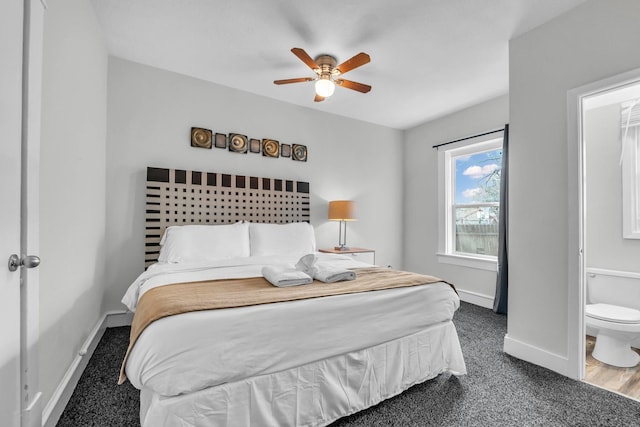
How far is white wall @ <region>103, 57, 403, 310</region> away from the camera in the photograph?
2.91 meters

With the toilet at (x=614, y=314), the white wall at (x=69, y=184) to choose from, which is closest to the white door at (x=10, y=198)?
the white wall at (x=69, y=184)

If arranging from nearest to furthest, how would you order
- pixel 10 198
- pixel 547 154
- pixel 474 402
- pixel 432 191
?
pixel 10 198
pixel 474 402
pixel 547 154
pixel 432 191

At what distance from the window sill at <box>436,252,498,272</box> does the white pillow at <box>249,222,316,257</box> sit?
208cm

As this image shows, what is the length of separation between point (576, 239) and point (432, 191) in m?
2.47

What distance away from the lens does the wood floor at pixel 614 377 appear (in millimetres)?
1937

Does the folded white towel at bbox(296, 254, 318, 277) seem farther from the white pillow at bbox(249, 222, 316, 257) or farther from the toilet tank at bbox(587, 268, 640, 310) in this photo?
the toilet tank at bbox(587, 268, 640, 310)

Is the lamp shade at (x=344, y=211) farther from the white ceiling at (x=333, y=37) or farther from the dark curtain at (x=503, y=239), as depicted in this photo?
the dark curtain at (x=503, y=239)

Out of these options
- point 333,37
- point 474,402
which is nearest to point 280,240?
point 333,37

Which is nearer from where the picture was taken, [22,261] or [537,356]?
[22,261]

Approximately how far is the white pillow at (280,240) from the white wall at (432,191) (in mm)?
2076

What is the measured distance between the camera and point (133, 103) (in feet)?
9.77

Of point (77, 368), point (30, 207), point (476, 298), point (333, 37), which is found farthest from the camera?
point (476, 298)

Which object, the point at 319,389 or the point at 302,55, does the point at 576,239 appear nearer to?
the point at 319,389

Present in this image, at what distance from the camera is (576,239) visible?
2.07 meters
